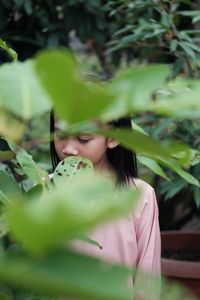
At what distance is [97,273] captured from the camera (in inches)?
12.9

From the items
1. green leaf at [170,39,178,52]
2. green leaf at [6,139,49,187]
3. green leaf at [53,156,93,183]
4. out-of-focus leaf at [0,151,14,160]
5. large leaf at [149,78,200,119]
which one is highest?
large leaf at [149,78,200,119]

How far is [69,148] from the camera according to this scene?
3.83 feet

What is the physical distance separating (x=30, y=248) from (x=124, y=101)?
0.34 feet

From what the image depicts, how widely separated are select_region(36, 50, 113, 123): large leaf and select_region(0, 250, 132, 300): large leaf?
8 centimetres

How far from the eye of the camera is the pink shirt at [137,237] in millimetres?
1311

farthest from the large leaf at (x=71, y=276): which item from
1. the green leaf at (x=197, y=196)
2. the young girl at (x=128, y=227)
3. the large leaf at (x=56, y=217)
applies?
the green leaf at (x=197, y=196)

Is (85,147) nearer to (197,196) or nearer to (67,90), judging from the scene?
(67,90)

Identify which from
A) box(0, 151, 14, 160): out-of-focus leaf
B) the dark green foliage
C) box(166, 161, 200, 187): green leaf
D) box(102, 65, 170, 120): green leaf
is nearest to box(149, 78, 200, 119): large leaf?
box(102, 65, 170, 120): green leaf

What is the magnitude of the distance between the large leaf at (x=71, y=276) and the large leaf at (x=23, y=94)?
100mm

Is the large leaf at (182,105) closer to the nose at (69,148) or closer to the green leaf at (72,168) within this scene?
the green leaf at (72,168)

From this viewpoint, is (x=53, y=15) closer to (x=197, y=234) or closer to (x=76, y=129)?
(x=197, y=234)

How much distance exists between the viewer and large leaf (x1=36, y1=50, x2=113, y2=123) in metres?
0.35

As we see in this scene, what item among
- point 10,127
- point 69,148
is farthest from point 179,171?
point 69,148

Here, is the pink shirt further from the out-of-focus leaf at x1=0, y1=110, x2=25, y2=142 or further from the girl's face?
the out-of-focus leaf at x1=0, y1=110, x2=25, y2=142
